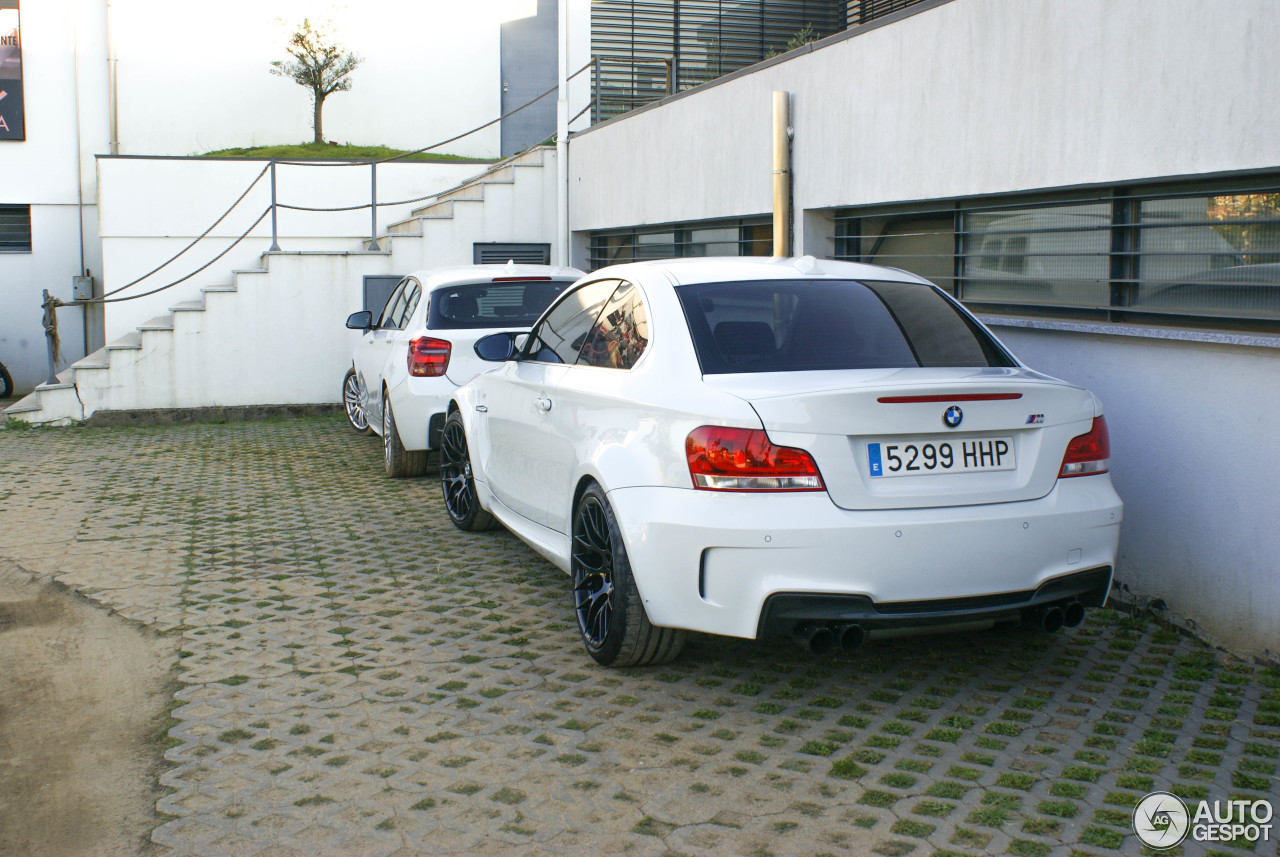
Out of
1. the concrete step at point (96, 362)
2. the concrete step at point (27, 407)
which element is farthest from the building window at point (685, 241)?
the concrete step at point (27, 407)

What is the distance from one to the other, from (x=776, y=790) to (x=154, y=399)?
11.7 m

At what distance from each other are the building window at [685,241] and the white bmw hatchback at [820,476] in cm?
543

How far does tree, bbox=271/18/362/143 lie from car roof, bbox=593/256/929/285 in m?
14.7

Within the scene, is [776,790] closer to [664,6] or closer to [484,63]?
[664,6]

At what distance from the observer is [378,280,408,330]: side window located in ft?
33.2

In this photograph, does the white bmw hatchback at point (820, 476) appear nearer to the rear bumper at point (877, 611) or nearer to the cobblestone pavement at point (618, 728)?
the rear bumper at point (877, 611)

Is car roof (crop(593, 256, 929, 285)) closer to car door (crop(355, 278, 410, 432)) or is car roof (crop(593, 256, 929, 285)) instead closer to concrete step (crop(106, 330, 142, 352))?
car door (crop(355, 278, 410, 432))

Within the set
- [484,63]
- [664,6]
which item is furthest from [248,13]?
[664,6]

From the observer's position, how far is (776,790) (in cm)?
372

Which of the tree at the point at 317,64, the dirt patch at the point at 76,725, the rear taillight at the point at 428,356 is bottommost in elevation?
the dirt patch at the point at 76,725

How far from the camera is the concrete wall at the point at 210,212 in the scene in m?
15.8

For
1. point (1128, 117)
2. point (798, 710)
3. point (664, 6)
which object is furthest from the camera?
point (664, 6)

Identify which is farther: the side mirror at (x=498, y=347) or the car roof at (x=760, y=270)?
the side mirror at (x=498, y=347)

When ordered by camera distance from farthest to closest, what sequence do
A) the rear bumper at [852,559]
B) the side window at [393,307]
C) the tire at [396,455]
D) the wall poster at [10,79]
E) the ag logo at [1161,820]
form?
the wall poster at [10,79], the side window at [393,307], the tire at [396,455], the rear bumper at [852,559], the ag logo at [1161,820]
